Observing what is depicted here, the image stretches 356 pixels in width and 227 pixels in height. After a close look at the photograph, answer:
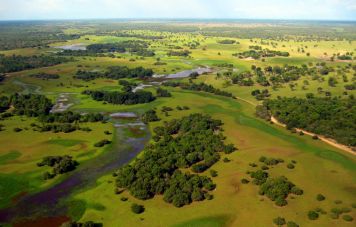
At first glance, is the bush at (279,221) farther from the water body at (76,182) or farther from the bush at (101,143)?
the bush at (101,143)

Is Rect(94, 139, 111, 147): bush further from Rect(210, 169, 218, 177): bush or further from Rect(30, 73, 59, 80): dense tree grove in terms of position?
Rect(30, 73, 59, 80): dense tree grove

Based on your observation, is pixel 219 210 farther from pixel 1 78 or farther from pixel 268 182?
pixel 1 78

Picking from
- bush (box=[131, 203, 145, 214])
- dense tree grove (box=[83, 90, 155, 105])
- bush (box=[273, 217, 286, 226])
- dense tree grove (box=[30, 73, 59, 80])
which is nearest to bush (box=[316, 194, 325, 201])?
bush (box=[273, 217, 286, 226])

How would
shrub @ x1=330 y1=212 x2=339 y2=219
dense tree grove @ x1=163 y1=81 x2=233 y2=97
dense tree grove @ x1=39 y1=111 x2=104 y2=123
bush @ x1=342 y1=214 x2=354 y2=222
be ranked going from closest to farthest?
bush @ x1=342 y1=214 x2=354 y2=222 < shrub @ x1=330 y1=212 x2=339 y2=219 < dense tree grove @ x1=39 y1=111 x2=104 y2=123 < dense tree grove @ x1=163 y1=81 x2=233 y2=97

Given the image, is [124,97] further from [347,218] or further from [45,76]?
[347,218]

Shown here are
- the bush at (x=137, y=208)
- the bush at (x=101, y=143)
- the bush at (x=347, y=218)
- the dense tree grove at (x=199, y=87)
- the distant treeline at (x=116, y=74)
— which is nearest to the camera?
the bush at (x=347, y=218)

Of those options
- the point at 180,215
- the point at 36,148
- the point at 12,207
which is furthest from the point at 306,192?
the point at 36,148

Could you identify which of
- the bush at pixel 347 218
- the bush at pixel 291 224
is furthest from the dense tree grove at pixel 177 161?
the bush at pixel 347 218
